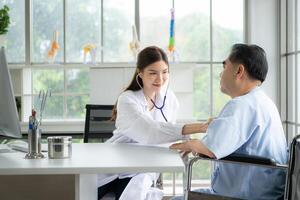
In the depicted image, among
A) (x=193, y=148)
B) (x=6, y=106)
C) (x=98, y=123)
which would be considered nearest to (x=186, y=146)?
(x=193, y=148)

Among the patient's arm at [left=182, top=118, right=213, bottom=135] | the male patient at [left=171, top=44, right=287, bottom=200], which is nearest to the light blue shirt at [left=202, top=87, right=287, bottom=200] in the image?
the male patient at [left=171, top=44, right=287, bottom=200]

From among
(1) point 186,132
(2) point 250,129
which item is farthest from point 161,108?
(2) point 250,129

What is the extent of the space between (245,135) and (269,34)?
259 centimetres

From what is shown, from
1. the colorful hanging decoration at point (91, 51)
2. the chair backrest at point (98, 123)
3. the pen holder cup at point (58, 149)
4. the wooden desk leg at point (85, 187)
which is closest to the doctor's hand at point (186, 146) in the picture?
the wooden desk leg at point (85, 187)

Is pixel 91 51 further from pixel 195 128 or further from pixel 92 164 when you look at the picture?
pixel 92 164

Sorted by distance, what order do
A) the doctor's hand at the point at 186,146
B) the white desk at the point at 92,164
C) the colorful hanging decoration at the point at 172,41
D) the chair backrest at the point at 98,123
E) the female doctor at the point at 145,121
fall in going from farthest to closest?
the colorful hanging decoration at the point at 172,41 < the chair backrest at the point at 98,123 < the female doctor at the point at 145,121 < the doctor's hand at the point at 186,146 < the white desk at the point at 92,164

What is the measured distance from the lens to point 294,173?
1.59 meters

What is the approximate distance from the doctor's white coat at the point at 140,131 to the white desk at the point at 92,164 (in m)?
0.12

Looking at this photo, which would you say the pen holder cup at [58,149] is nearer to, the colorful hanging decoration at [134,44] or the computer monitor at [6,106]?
the computer monitor at [6,106]

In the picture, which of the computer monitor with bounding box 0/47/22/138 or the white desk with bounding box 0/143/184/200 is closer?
the white desk with bounding box 0/143/184/200

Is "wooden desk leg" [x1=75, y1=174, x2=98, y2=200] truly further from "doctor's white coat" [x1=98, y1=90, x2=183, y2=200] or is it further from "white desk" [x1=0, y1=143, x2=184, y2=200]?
"doctor's white coat" [x1=98, y1=90, x2=183, y2=200]

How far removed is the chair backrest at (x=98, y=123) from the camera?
293 cm

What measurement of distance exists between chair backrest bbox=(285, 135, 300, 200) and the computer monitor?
1087 mm

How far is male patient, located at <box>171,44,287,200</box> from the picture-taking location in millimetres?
1751
